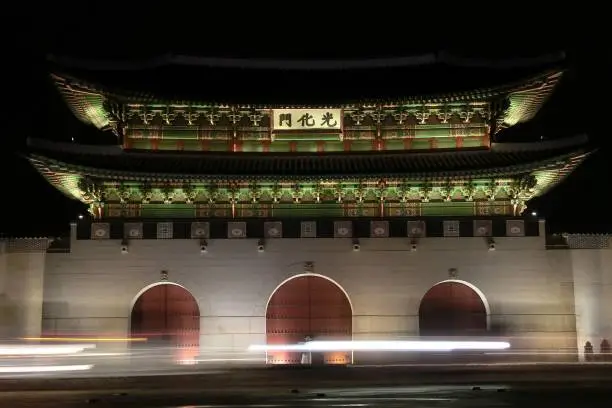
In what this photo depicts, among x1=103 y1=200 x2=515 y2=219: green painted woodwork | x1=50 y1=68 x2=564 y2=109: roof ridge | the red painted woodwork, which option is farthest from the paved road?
x1=50 y1=68 x2=564 y2=109: roof ridge

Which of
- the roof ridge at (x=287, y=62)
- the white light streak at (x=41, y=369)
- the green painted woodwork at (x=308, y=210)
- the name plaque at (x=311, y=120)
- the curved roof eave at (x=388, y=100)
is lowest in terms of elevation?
the white light streak at (x=41, y=369)

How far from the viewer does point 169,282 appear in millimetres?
21594

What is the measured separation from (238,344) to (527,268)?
8.93 metres

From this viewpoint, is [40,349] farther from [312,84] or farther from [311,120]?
[312,84]

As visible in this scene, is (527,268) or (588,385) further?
(527,268)

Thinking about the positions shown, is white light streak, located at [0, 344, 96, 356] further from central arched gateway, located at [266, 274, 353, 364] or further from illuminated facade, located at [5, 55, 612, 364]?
central arched gateway, located at [266, 274, 353, 364]

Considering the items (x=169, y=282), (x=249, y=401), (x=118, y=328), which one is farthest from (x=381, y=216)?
(x=249, y=401)

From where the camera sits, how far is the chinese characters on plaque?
73.6 feet

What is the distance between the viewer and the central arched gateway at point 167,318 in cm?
2147

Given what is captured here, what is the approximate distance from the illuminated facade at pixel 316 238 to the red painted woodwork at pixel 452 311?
1.8 inches

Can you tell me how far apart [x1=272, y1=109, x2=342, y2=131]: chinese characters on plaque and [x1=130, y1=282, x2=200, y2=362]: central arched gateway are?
5.95m

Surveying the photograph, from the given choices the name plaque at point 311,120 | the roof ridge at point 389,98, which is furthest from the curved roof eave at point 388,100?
the name plaque at point 311,120

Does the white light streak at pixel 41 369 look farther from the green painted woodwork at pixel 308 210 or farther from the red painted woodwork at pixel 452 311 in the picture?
the red painted woodwork at pixel 452 311

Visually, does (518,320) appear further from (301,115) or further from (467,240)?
(301,115)
